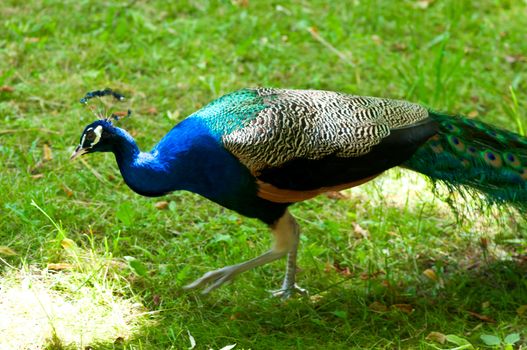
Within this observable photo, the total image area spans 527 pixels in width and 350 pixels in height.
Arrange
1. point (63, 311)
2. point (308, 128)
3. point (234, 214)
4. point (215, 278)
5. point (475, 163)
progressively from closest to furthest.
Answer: point (63, 311)
point (308, 128)
point (215, 278)
point (475, 163)
point (234, 214)

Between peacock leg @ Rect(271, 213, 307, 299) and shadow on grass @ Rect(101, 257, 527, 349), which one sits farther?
peacock leg @ Rect(271, 213, 307, 299)

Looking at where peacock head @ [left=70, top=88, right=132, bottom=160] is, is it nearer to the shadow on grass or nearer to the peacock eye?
the peacock eye

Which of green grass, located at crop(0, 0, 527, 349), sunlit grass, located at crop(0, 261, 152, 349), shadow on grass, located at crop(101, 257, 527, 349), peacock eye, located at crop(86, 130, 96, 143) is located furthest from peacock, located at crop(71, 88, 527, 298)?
sunlit grass, located at crop(0, 261, 152, 349)

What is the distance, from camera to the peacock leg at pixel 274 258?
11.3ft

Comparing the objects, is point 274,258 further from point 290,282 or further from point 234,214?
point 234,214

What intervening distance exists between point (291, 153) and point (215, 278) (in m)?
0.65

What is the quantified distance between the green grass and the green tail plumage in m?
0.21

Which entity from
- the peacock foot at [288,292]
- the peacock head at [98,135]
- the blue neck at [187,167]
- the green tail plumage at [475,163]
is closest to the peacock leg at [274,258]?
the peacock foot at [288,292]

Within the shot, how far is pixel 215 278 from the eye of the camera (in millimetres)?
3457

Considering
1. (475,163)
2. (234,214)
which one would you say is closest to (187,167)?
(234,214)

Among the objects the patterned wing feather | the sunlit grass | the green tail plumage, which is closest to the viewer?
the sunlit grass

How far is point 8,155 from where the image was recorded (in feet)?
14.3

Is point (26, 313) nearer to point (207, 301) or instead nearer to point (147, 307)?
point (147, 307)

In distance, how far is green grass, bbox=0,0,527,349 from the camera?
341cm
